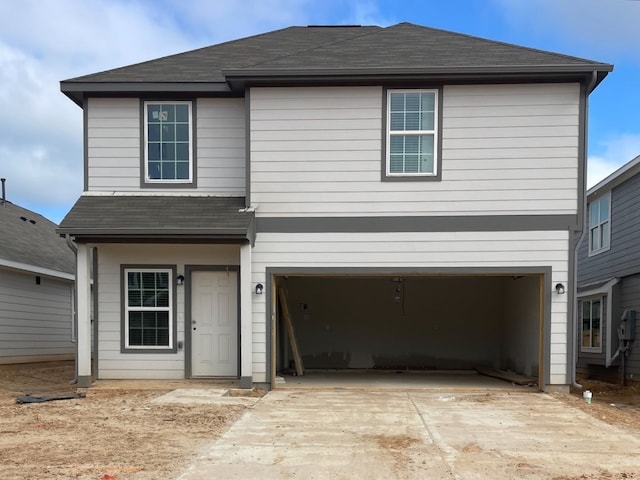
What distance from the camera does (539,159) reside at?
842cm

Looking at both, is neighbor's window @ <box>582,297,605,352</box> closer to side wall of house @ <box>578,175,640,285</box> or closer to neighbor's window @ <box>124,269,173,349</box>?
side wall of house @ <box>578,175,640,285</box>

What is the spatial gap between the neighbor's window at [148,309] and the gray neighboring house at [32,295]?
3969 millimetres

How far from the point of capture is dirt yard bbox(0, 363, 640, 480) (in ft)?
14.8

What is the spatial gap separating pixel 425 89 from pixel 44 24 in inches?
422

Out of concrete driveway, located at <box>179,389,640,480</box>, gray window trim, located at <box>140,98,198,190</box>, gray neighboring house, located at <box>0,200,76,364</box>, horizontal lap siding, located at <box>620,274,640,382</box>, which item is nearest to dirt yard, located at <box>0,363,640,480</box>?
concrete driveway, located at <box>179,389,640,480</box>

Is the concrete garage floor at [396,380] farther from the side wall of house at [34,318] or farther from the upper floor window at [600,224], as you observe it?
the side wall of house at [34,318]

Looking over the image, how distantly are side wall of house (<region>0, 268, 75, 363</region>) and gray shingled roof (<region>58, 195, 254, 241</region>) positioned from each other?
428 cm

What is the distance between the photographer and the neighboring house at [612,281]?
1136 cm

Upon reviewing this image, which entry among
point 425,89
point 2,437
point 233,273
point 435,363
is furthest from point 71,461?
point 435,363

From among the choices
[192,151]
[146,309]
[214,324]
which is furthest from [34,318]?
[192,151]

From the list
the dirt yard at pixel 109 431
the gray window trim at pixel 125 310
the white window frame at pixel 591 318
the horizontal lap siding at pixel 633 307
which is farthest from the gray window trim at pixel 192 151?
the white window frame at pixel 591 318

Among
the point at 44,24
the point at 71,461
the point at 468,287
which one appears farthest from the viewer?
the point at 44,24

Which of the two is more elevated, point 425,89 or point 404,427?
point 425,89

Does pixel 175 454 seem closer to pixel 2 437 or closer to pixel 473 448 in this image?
pixel 2 437
